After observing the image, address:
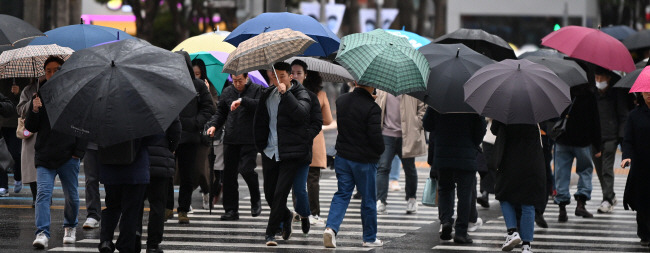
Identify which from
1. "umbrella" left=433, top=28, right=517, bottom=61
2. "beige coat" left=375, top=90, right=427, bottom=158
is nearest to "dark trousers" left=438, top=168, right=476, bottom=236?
"umbrella" left=433, top=28, right=517, bottom=61

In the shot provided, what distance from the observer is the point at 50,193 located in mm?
10625

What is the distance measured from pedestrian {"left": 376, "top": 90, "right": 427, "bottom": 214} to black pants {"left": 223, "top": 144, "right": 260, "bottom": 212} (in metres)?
2.01

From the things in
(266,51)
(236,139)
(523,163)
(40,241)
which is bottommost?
(40,241)

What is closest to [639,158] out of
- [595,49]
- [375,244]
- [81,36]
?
[375,244]

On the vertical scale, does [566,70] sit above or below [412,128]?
above

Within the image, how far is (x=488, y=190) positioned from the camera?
581 inches

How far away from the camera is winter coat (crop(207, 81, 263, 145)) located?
1205cm

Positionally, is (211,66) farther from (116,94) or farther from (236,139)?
(116,94)

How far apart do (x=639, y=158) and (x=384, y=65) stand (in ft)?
9.39

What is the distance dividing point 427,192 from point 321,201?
291 cm

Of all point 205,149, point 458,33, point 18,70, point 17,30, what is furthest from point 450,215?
point 17,30

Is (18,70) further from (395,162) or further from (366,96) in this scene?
(395,162)

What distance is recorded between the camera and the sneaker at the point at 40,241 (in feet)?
34.2

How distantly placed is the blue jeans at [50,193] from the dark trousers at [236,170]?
2.05m
